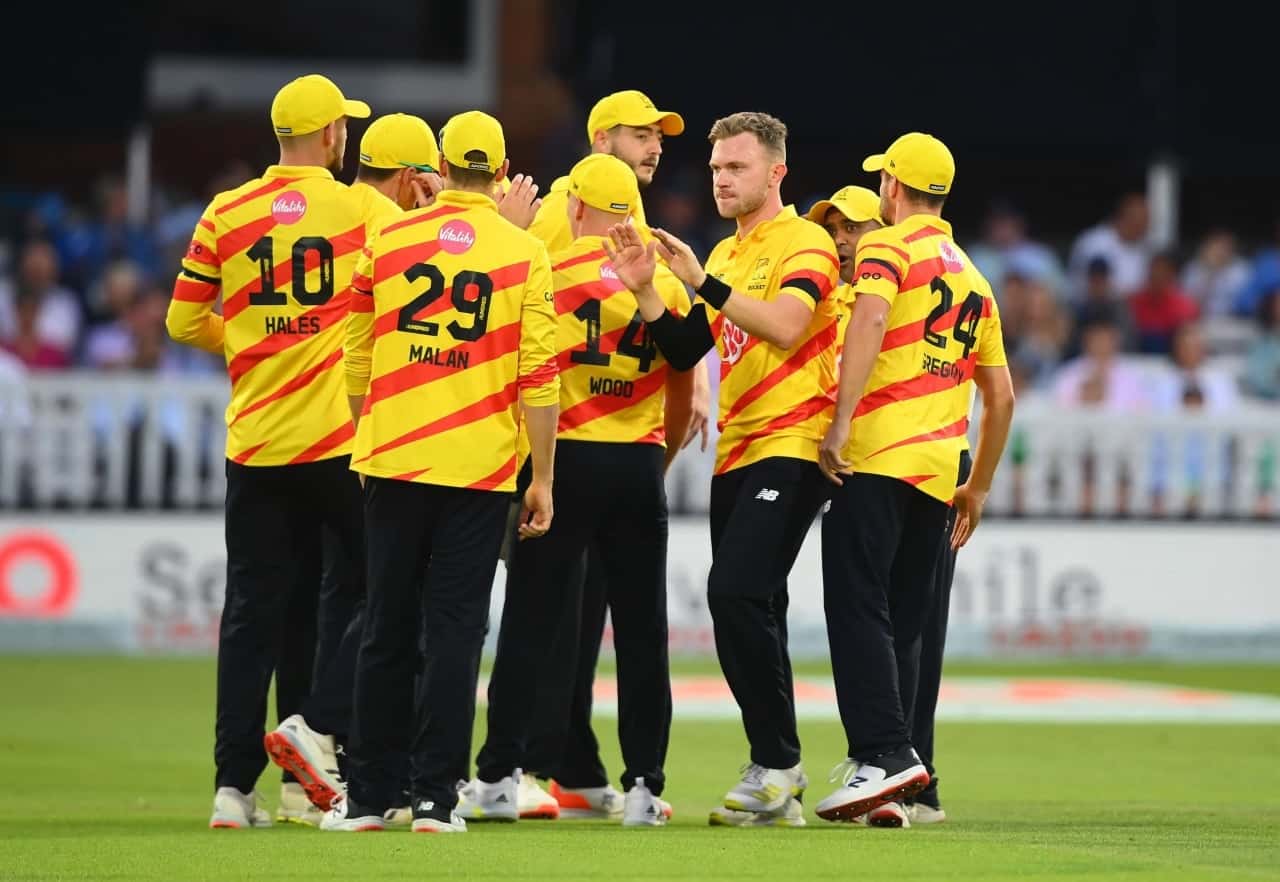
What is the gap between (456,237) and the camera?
320 inches

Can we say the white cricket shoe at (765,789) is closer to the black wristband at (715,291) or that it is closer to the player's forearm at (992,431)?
the player's forearm at (992,431)

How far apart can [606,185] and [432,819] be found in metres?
2.37

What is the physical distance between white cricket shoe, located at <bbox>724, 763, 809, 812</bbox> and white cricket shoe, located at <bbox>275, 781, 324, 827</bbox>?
1532 mm

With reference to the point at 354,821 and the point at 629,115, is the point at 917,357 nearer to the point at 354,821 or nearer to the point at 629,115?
the point at 629,115

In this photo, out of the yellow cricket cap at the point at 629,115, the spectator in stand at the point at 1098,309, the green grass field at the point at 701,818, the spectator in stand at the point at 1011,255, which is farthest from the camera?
the spectator in stand at the point at 1011,255

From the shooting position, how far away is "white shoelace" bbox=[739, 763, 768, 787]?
8672 mm

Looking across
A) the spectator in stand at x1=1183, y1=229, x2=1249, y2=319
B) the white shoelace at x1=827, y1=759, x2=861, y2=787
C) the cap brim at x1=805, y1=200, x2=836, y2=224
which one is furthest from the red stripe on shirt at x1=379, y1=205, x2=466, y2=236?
the spectator in stand at x1=1183, y1=229, x2=1249, y2=319

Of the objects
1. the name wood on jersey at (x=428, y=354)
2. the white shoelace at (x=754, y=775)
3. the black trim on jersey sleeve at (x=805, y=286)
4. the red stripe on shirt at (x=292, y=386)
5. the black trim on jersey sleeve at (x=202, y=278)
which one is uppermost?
the black trim on jersey sleeve at (x=805, y=286)

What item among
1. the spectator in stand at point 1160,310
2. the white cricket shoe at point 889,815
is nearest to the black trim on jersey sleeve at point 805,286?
the white cricket shoe at point 889,815

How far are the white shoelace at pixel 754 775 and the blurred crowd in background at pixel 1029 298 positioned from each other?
9784 mm

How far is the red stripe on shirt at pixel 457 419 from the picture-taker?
26.6 feet

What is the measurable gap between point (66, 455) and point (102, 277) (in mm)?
3863

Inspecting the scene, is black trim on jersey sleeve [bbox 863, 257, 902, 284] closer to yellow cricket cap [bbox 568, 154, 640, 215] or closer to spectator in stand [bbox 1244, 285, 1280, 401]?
yellow cricket cap [bbox 568, 154, 640, 215]

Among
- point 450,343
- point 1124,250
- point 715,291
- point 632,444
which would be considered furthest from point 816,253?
point 1124,250
